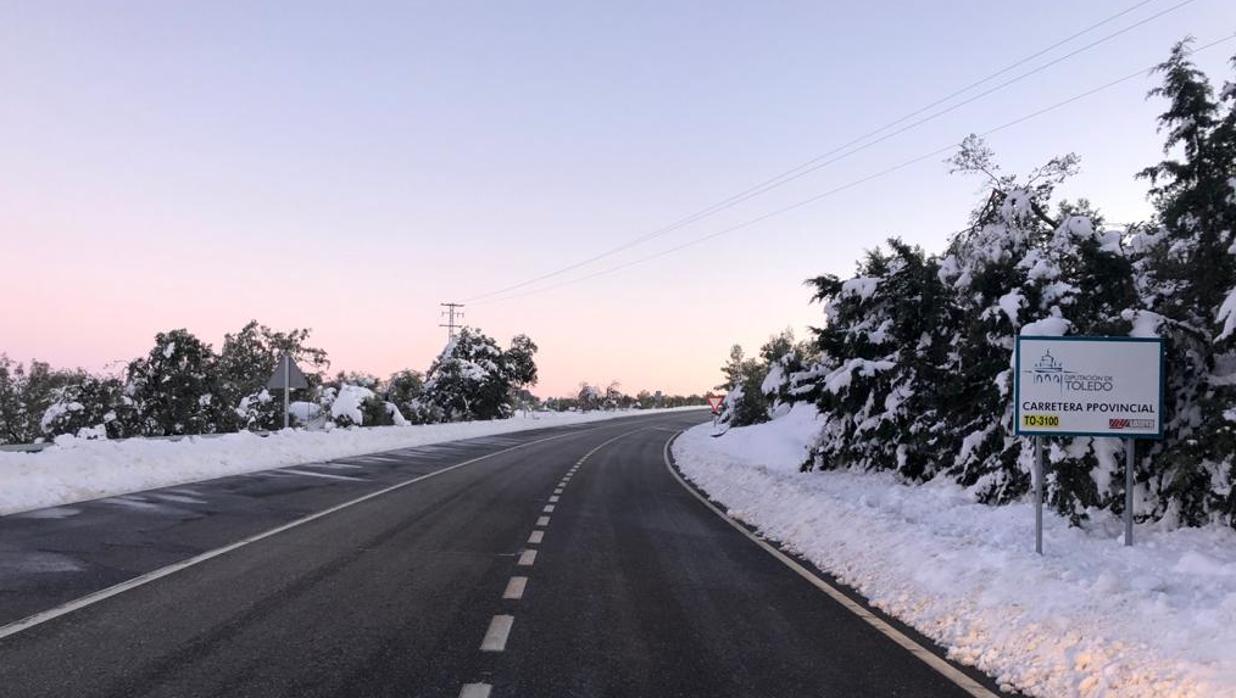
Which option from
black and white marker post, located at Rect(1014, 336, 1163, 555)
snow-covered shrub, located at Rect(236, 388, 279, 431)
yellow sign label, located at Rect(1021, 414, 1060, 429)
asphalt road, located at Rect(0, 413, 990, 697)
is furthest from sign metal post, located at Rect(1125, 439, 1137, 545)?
snow-covered shrub, located at Rect(236, 388, 279, 431)

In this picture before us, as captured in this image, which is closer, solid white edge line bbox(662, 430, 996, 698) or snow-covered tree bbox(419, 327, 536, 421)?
solid white edge line bbox(662, 430, 996, 698)

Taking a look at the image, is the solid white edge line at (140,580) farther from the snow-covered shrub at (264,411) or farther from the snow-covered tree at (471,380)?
the snow-covered tree at (471,380)

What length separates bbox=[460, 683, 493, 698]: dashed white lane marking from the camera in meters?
4.93

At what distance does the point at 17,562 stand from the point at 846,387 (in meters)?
14.5

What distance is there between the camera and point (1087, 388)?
907 centimetres

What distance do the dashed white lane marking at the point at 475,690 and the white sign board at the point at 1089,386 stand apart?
263 inches

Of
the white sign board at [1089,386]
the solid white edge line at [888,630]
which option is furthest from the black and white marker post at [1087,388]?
the solid white edge line at [888,630]

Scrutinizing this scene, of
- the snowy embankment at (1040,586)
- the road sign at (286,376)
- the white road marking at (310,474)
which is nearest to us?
the snowy embankment at (1040,586)

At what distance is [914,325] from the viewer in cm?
1742

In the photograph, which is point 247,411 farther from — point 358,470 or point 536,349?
point 536,349

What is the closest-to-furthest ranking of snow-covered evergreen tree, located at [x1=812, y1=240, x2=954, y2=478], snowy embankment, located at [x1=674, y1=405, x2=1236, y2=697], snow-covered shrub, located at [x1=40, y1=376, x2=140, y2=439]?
snowy embankment, located at [x1=674, y1=405, x2=1236, y2=697] → snow-covered evergreen tree, located at [x1=812, y1=240, x2=954, y2=478] → snow-covered shrub, located at [x1=40, y1=376, x2=140, y2=439]

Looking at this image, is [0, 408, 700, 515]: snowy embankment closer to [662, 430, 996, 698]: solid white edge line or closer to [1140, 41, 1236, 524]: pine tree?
[662, 430, 996, 698]: solid white edge line

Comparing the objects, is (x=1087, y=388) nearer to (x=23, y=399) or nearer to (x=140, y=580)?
(x=140, y=580)

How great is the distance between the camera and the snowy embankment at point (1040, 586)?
518 cm
